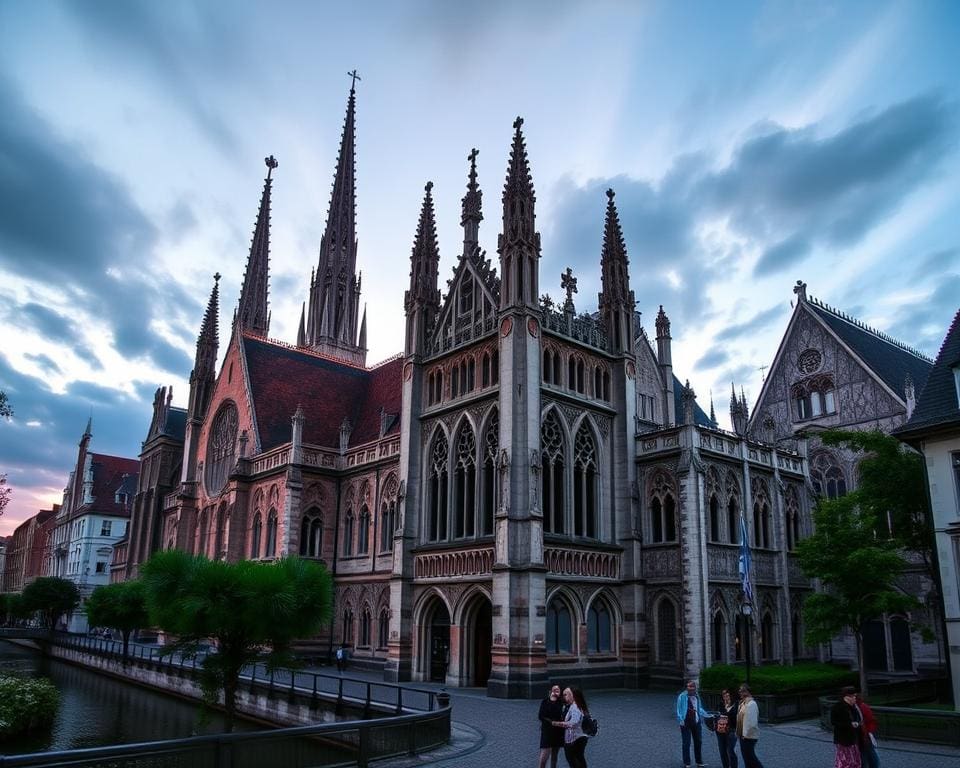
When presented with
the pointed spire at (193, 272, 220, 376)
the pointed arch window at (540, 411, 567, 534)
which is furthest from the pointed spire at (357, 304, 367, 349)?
the pointed arch window at (540, 411, 567, 534)

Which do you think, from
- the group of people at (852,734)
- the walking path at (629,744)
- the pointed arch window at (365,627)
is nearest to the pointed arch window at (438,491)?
the pointed arch window at (365,627)

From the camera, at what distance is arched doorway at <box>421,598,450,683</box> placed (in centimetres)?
3350

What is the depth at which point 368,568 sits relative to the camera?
4097 centimetres

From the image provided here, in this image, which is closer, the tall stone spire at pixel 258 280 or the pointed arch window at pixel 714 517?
the pointed arch window at pixel 714 517

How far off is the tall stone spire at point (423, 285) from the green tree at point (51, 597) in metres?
46.3

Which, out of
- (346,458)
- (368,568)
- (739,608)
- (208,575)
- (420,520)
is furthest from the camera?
(346,458)

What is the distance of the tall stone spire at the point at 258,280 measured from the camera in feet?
300

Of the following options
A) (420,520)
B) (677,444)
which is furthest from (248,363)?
(677,444)

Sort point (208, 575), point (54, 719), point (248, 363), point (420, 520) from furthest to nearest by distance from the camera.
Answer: point (248, 363) → point (420, 520) → point (54, 719) → point (208, 575)

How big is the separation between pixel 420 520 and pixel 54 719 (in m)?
15.6

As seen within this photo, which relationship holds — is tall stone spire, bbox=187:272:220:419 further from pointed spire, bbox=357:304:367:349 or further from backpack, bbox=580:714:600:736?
backpack, bbox=580:714:600:736

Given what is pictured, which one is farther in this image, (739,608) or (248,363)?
(248,363)

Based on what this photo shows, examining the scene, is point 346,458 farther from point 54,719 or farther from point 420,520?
point 54,719

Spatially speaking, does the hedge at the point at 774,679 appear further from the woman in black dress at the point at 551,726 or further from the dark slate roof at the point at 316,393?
the dark slate roof at the point at 316,393
